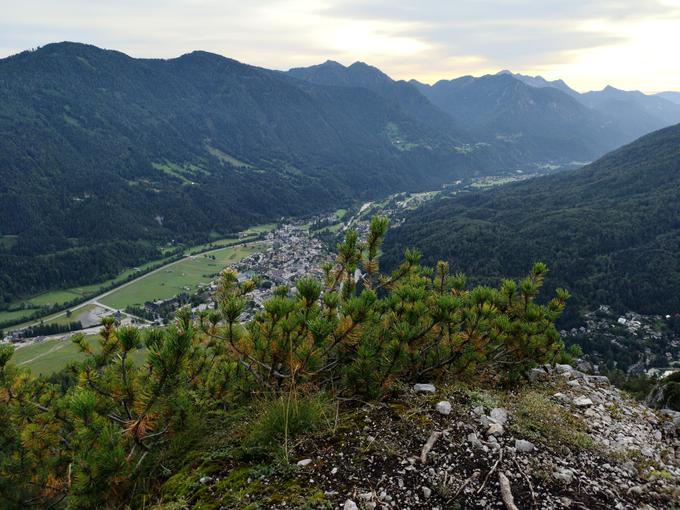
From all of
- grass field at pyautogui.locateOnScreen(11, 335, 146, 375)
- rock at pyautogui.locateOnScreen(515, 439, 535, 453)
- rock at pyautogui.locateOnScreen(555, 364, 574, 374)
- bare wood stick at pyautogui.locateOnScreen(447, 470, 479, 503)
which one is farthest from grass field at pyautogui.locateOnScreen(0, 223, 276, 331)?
bare wood stick at pyautogui.locateOnScreen(447, 470, 479, 503)

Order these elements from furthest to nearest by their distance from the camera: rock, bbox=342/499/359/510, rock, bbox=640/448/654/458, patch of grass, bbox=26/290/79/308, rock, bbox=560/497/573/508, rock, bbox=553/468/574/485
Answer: patch of grass, bbox=26/290/79/308, rock, bbox=640/448/654/458, rock, bbox=553/468/574/485, rock, bbox=560/497/573/508, rock, bbox=342/499/359/510

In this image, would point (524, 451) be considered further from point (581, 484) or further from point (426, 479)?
point (426, 479)

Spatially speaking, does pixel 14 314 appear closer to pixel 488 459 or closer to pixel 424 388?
pixel 424 388

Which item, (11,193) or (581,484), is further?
(11,193)

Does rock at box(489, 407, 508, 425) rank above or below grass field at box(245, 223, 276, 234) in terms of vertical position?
above

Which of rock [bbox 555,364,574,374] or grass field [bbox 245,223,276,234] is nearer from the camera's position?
rock [bbox 555,364,574,374]

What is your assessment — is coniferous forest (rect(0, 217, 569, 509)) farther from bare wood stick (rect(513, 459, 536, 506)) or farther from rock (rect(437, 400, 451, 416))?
bare wood stick (rect(513, 459, 536, 506))

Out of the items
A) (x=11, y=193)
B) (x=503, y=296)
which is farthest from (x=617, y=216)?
(x=11, y=193)
